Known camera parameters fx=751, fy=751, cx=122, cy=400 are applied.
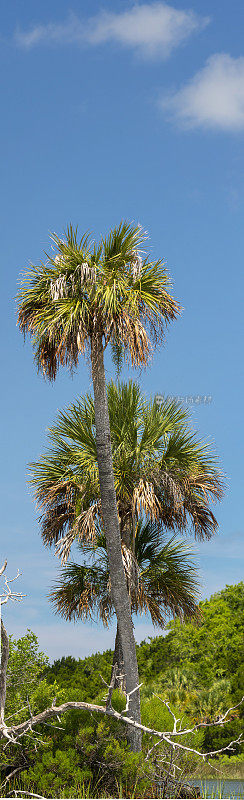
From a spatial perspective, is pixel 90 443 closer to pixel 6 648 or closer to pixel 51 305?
pixel 51 305

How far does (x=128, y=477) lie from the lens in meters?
15.4

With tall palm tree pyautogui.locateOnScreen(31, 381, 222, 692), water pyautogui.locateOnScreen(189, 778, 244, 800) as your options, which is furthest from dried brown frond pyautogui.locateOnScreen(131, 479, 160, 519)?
water pyautogui.locateOnScreen(189, 778, 244, 800)

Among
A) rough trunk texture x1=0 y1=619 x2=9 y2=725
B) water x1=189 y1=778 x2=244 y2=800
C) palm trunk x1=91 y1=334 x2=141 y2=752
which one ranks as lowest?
water x1=189 y1=778 x2=244 y2=800

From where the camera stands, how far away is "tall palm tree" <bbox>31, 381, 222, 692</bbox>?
15.2m

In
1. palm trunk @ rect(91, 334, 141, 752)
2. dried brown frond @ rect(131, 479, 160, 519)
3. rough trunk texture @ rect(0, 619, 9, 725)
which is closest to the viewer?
rough trunk texture @ rect(0, 619, 9, 725)

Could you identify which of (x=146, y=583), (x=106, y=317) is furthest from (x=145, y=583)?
(x=106, y=317)

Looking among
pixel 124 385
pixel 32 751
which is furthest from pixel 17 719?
pixel 124 385

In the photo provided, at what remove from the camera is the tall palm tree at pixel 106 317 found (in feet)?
40.7

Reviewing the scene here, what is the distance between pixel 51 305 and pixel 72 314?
3.44ft

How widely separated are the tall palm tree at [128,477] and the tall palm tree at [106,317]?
2.31 m

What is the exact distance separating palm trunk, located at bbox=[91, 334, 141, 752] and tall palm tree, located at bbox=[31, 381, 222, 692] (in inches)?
87.3

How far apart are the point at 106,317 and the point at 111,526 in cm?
350

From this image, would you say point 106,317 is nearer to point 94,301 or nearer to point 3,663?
point 94,301

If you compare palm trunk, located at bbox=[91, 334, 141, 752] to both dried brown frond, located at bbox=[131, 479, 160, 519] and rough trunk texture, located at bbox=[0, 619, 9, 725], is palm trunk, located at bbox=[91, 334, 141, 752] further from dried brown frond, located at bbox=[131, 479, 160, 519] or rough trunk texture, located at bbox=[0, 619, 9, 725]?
rough trunk texture, located at bbox=[0, 619, 9, 725]
